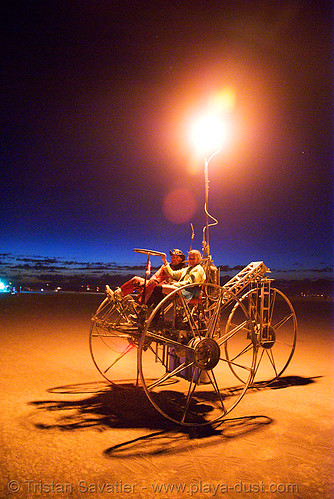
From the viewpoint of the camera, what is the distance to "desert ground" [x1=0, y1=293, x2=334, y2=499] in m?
3.39

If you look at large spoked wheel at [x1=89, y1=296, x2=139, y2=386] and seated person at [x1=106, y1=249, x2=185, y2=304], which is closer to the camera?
large spoked wheel at [x1=89, y1=296, x2=139, y2=386]

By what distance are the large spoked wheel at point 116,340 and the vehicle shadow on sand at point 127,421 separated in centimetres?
59

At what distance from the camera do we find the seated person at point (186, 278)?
5.34 meters

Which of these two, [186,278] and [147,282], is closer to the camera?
[147,282]

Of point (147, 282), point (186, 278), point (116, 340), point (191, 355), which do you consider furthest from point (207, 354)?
point (116, 340)

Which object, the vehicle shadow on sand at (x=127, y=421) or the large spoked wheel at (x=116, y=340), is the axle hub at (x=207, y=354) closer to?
the vehicle shadow on sand at (x=127, y=421)

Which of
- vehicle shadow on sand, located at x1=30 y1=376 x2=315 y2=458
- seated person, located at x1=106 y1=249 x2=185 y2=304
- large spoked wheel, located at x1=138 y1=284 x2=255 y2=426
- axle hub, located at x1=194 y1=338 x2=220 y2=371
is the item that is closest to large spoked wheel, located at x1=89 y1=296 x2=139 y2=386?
seated person, located at x1=106 y1=249 x2=185 y2=304

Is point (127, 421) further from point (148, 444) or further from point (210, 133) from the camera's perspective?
point (210, 133)

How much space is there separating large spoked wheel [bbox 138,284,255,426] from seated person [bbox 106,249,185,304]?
0.35m

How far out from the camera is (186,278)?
18.9ft

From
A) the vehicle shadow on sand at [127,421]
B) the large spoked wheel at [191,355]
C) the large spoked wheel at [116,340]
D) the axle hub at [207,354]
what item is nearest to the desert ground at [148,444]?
the vehicle shadow on sand at [127,421]

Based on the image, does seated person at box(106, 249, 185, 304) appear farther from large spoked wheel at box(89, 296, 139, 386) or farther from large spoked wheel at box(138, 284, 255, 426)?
large spoked wheel at box(138, 284, 255, 426)

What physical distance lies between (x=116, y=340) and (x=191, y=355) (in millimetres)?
8723

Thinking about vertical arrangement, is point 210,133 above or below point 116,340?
above
